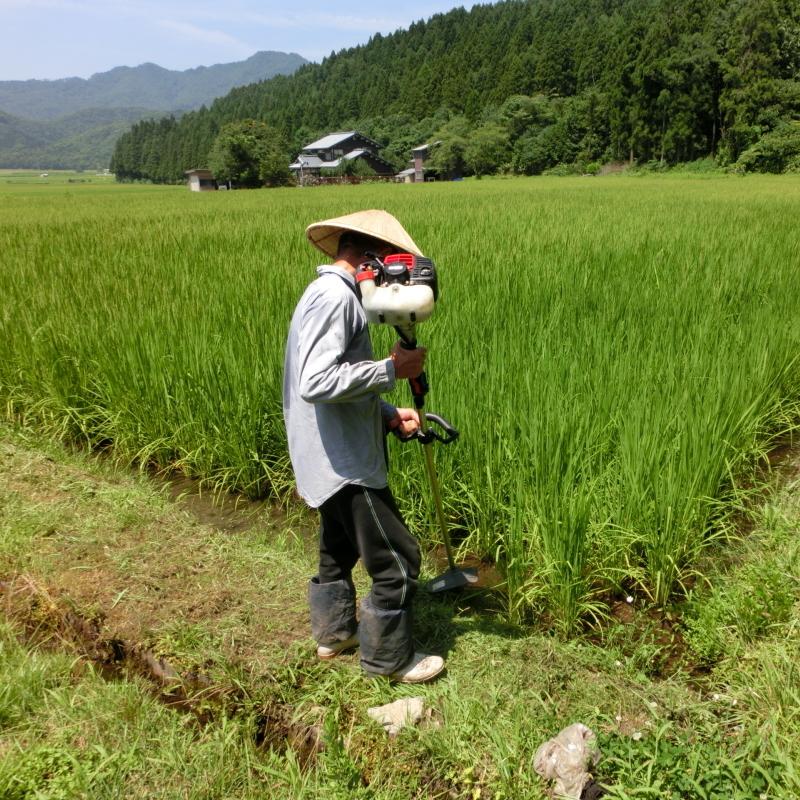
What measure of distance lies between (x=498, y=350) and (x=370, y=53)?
11444 cm

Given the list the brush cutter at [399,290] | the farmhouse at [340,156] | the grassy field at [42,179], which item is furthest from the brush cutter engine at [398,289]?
the farmhouse at [340,156]

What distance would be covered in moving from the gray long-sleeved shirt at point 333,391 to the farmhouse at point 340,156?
59078 mm

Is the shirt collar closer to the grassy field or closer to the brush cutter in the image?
the brush cutter

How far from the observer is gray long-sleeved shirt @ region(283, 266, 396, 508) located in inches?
58.7

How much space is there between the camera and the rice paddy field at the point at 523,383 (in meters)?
2.13

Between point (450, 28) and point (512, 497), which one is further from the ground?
point (450, 28)

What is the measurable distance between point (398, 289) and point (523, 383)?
1.24 meters

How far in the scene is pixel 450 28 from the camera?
293 ft

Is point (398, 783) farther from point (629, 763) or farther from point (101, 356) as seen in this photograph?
point (101, 356)

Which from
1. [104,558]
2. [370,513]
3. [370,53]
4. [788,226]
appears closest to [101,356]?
[104,558]

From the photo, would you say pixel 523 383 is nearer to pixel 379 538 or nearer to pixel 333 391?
pixel 379 538

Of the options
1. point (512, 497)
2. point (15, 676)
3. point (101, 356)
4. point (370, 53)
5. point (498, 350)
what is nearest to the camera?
point (15, 676)

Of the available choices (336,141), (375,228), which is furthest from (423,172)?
(375,228)

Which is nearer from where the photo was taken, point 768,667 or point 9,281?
point 768,667
